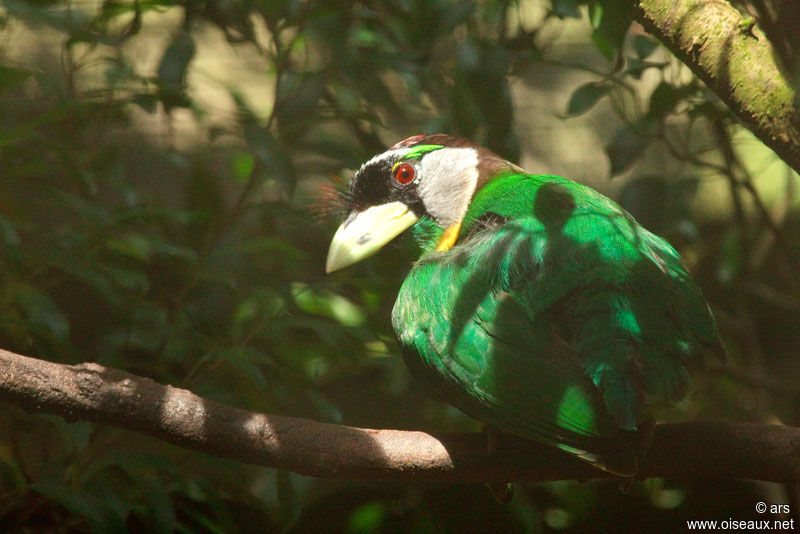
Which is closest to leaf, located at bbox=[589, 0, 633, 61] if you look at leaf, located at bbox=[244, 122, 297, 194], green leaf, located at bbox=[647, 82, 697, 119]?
green leaf, located at bbox=[647, 82, 697, 119]

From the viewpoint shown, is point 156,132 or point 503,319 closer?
point 503,319

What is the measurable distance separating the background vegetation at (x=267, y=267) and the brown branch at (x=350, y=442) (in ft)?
1.33

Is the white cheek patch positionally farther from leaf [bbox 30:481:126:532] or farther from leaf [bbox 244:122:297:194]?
leaf [bbox 30:481:126:532]

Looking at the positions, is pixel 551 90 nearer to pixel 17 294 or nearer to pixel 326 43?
pixel 326 43

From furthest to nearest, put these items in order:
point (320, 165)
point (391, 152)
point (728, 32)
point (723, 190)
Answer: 1. point (723, 190)
2. point (320, 165)
3. point (391, 152)
4. point (728, 32)

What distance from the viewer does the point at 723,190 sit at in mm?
3559

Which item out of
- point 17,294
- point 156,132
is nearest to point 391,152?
point 17,294

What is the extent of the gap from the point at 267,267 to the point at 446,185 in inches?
26.0

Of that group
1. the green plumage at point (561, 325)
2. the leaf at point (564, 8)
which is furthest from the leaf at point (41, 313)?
the leaf at point (564, 8)

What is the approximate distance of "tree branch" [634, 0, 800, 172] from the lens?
1.37 m

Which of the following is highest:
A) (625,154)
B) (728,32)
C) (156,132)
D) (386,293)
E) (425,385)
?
(728,32)

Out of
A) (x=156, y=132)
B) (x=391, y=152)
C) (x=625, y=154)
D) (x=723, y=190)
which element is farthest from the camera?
(x=723, y=190)

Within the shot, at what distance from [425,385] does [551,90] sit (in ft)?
7.56

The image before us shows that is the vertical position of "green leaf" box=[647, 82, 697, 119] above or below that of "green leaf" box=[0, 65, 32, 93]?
above
